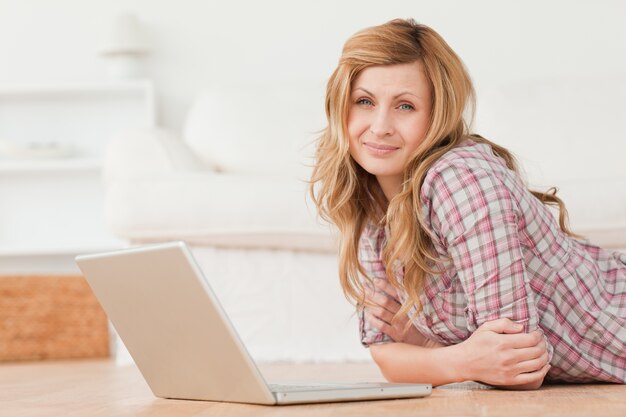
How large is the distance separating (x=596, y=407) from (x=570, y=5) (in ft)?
9.65

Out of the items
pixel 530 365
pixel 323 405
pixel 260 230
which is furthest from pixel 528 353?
pixel 260 230

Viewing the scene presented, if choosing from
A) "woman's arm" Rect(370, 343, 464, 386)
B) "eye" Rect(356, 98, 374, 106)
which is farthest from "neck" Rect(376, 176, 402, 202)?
"woman's arm" Rect(370, 343, 464, 386)

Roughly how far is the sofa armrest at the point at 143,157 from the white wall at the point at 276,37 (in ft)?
4.22

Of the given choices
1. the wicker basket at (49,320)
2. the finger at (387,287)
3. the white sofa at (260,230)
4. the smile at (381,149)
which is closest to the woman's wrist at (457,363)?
the finger at (387,287)

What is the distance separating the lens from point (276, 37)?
13.2ft

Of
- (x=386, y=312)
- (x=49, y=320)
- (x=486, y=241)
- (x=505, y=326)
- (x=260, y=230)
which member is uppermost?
(x=486, y=241)

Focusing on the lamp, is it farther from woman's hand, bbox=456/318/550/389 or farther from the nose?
woman's hand, bbox=456/318/550/389

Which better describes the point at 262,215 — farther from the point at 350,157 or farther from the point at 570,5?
the point at 570,5

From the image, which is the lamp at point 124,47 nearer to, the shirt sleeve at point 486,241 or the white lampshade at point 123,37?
the white lampshade at point 123,37

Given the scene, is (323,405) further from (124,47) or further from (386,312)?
(124,47)

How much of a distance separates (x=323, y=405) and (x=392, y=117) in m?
0.51

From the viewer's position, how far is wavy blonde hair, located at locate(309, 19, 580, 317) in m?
1.50

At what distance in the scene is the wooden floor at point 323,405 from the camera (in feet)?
3.91

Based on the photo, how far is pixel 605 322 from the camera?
1.57 m
